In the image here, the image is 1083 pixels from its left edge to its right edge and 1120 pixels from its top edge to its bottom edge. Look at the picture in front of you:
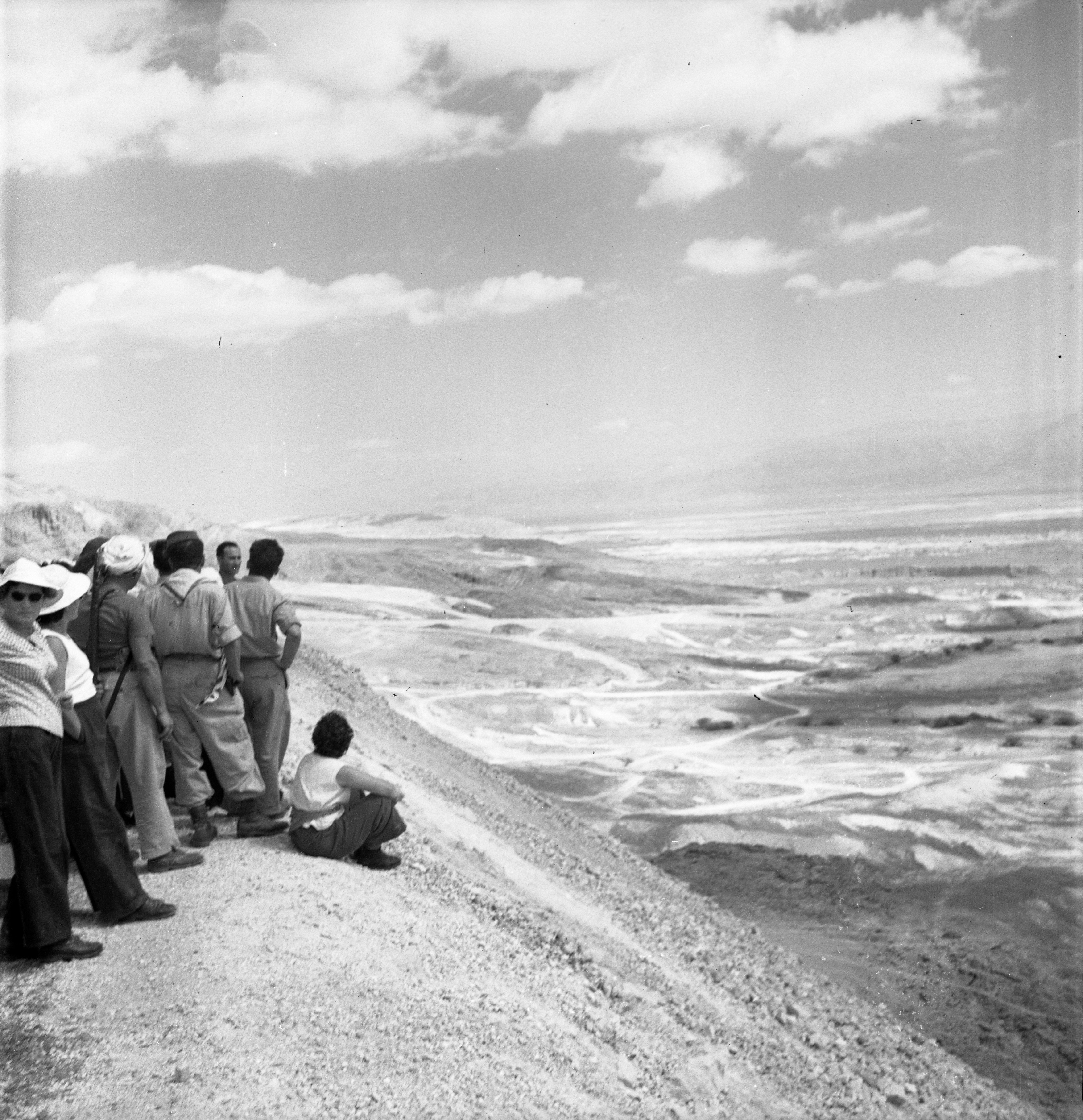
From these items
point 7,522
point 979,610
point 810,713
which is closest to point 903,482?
point 979,610

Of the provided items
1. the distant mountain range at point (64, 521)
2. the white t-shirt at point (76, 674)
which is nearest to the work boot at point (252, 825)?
the white t-shirt at point (76, 674)

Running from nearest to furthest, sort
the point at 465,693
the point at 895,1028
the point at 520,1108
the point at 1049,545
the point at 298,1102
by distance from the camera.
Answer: the point at 298,1102
the point at 520,1108
the point at 895,1028
the point at 465,693
the point at 1049,545

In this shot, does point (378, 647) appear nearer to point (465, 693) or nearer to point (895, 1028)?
point (465, 693)

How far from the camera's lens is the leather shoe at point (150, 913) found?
457cm

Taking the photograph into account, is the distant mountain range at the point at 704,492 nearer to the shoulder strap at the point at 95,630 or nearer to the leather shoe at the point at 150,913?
the shoulder strap at the point at 95,630

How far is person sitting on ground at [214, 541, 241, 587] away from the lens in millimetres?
5871

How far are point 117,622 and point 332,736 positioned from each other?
3.17ft

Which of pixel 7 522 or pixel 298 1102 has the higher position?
pixel 7 522

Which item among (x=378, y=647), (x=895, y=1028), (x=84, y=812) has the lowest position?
(x=895, y=1028)

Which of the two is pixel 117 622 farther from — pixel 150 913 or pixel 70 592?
pixel 150 913

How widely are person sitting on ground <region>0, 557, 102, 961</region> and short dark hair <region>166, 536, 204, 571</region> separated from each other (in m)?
0.89

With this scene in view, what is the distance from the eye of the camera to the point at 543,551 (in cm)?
2339

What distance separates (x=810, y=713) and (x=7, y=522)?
9.45 metres

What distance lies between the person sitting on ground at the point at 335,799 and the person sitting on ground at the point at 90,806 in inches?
34.4
